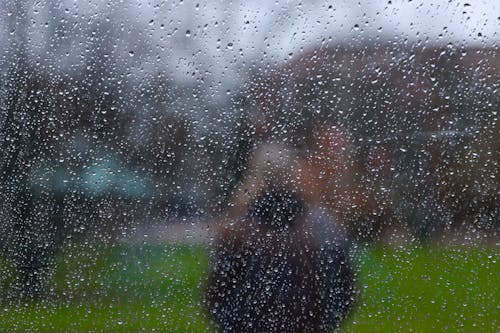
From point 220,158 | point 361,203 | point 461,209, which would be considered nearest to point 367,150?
point 361,203

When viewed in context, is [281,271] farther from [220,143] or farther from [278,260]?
[220,143]

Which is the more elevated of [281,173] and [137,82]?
[137,82]

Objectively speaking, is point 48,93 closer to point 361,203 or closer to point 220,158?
point 220,158

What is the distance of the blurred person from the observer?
1.25 m

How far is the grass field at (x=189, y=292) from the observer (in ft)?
→ 4.08

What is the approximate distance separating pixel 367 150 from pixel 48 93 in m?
0.90

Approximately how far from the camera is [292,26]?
1.25 meters

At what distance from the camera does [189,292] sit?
4.23 feet

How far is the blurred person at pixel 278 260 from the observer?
1.25 metres

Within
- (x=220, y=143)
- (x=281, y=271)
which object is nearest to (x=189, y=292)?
(x=281, y=271)

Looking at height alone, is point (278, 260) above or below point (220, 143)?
below

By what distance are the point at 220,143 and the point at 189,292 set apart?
1.38 ft

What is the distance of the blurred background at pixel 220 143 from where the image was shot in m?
1.22

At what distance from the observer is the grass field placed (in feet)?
4.08
